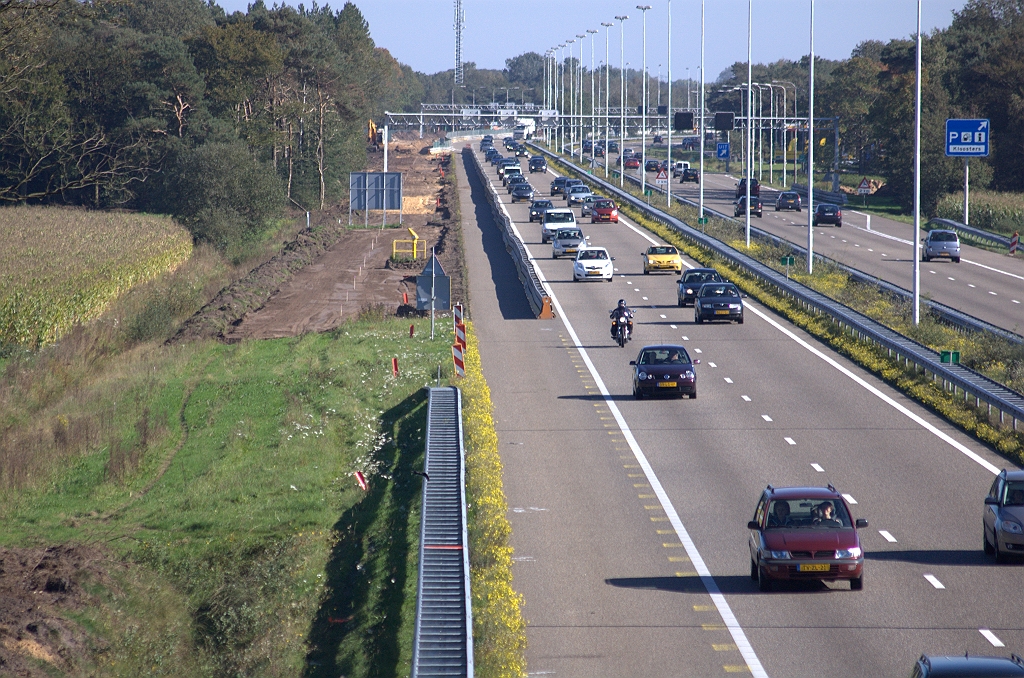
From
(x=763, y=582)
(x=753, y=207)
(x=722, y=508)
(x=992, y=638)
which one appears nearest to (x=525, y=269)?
(x=722, y=508)

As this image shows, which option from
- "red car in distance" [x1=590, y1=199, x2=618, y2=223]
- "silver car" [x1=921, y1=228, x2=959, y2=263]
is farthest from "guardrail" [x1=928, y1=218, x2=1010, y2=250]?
"red car in distance" [x1=590, y1=199, x2=618, y2=223]

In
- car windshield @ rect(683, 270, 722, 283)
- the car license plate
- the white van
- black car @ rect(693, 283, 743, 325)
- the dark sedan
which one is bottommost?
the car license plate

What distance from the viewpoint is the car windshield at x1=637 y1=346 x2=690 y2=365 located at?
31844 millimetres

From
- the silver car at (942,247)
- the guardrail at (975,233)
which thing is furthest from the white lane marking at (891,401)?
the guardrail at (975,233)

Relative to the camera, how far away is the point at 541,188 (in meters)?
108

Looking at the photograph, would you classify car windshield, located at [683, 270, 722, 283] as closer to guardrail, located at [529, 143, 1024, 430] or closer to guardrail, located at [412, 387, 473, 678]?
guardrail, located at [529, 143, 1024, 430]

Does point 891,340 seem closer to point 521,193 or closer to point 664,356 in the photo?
point 664,356

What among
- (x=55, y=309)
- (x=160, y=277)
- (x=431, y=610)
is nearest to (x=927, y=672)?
(x=431, y=610)

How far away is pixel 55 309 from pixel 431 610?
3330cm

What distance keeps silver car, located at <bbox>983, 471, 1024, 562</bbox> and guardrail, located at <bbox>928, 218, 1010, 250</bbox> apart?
53986mm

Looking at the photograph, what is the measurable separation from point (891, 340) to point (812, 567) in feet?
63.2

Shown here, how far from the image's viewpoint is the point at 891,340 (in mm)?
34625

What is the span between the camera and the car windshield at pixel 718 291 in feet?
143

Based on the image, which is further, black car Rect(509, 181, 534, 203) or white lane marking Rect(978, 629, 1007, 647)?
black car Rect(509, 181, 534, 203)
